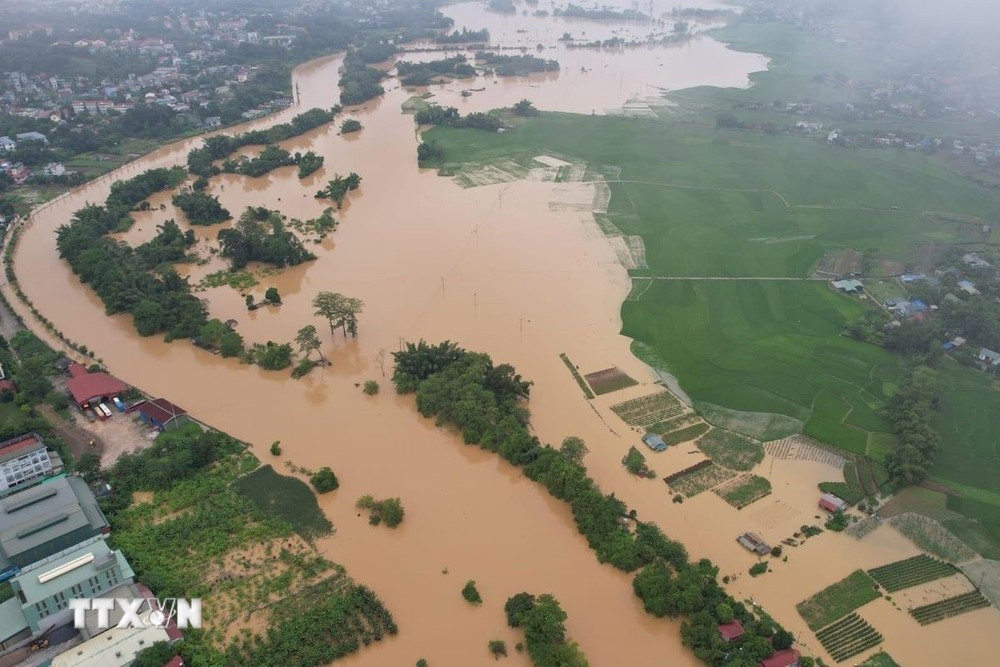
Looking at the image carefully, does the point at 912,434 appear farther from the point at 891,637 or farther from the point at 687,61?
the point at 687,61

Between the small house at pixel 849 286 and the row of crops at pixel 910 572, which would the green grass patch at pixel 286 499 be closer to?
the row of crops at pixel 910 572

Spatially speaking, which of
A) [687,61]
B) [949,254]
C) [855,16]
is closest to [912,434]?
[949,254]

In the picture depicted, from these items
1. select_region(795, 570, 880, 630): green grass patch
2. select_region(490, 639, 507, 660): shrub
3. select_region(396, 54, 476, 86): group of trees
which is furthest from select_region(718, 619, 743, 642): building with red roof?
select_region(396, 54, 476, 86): group of trees

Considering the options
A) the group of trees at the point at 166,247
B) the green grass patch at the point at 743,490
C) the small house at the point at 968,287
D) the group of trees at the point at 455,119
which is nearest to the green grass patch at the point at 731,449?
the green grass patch at the point at 743,490

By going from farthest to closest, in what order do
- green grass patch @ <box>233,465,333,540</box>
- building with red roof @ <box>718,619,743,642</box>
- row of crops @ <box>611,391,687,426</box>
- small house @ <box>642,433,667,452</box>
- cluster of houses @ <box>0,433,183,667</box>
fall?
row of crops @ <box>611,391,687,426</box>
small house @ <box>642,433,667,452</box>
green grass patch @ <box>233,465,333,540</box>
building with red roof @ <box>718,619,743,642</box>
cluster of houses @ <box>0,433,183,667</box>

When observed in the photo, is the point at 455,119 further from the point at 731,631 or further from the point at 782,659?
the point at 782,659

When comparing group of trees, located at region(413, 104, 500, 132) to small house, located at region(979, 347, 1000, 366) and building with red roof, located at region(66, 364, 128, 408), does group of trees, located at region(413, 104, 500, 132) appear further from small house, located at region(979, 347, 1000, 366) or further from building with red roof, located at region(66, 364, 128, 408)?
small house, located at region(979, 347, 1000, 366)
